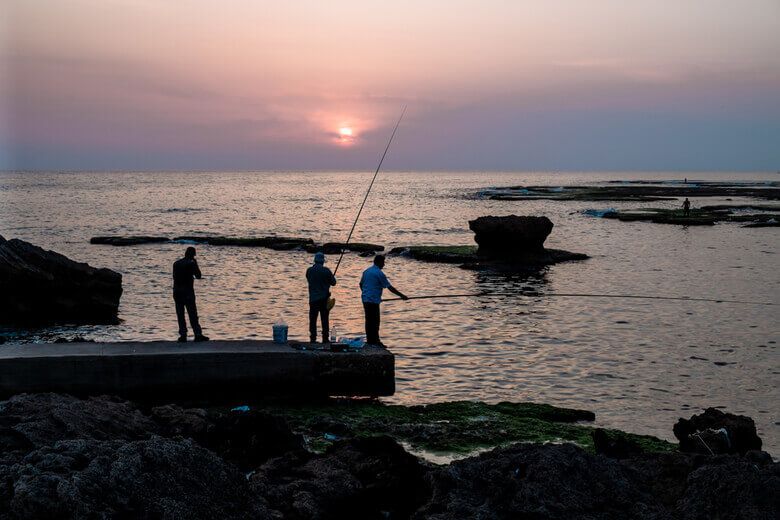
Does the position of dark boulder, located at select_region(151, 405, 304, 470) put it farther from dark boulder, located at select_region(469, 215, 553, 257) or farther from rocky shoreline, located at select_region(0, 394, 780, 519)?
dark boulder, located at select_region(469, 215, 553, 257)

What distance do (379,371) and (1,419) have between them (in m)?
6.32

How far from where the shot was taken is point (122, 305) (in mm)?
24984

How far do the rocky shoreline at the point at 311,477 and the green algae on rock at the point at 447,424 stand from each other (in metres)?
1.71

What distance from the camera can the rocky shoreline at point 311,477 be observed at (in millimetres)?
6590

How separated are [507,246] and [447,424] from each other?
86.5 feet

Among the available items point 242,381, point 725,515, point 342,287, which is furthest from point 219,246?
point 725,515

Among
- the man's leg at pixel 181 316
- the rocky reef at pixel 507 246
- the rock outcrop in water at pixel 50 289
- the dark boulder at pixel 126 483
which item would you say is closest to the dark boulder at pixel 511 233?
the rocky reef at pixel 507 246

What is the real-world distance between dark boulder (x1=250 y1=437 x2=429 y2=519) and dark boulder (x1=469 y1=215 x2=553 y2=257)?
28.6 metres

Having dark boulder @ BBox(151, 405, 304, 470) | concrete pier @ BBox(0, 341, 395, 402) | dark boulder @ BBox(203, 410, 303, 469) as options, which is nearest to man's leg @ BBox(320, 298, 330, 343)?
concrete pier @ BBox(0, 341, 395, 402)

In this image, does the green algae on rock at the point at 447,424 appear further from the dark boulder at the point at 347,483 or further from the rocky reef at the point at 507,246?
the rocky reef at the point at 507,246

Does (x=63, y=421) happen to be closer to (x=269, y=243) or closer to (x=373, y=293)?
(x=373, y=293)

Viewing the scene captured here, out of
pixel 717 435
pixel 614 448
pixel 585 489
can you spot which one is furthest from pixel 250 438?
pixel 717 435

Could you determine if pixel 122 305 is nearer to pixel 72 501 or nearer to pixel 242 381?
pixel 242 381

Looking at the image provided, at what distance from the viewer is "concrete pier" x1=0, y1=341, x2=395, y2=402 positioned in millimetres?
11984
